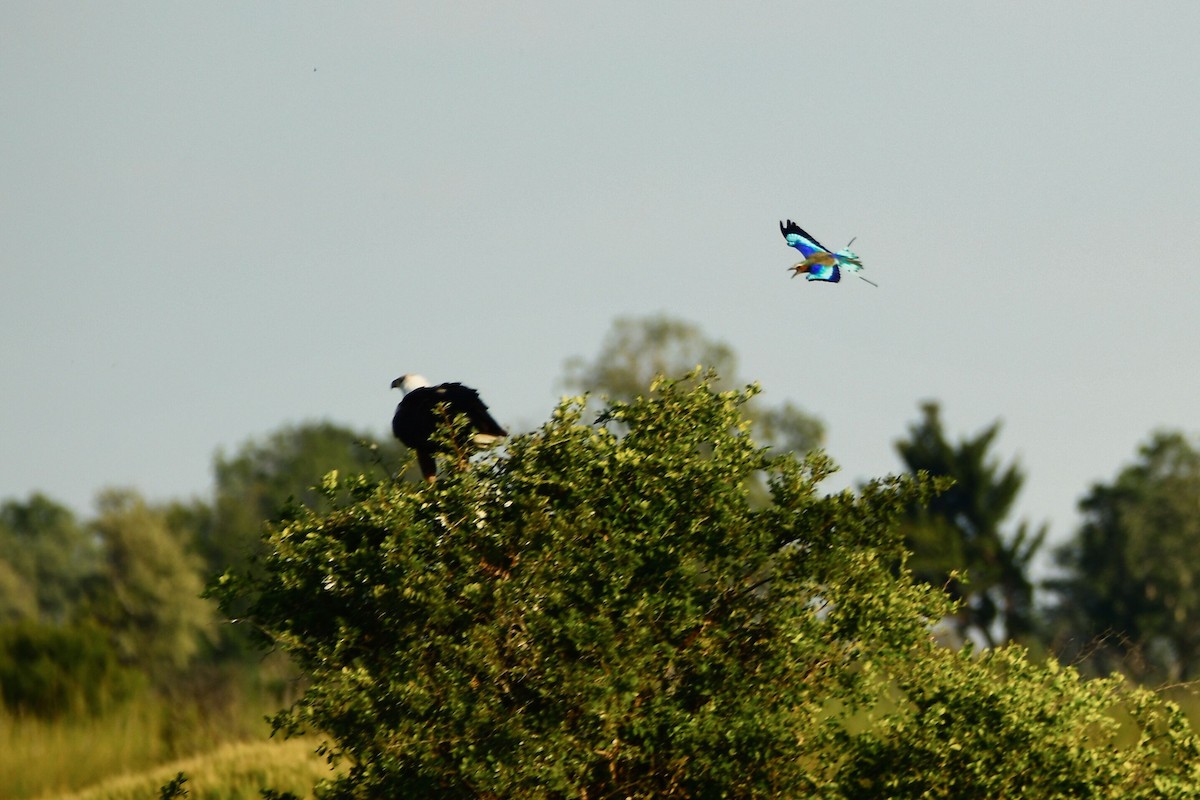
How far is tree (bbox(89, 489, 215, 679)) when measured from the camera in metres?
88.7

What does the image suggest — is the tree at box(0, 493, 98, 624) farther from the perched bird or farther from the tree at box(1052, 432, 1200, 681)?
the perched bird

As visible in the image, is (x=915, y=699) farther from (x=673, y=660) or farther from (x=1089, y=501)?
(x=1089, y=501)

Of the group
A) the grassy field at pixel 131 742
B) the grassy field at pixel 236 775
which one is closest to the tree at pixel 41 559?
the grassy field at pixel 131 742

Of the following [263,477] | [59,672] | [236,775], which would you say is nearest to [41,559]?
[263,477]

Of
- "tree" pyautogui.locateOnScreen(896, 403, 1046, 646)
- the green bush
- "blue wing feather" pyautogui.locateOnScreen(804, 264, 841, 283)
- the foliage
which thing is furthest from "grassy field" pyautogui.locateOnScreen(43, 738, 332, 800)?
"tree" pyautogui.locateOnScreen(896, 403, 1046, 646)

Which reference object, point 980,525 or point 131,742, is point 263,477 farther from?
point 131,742

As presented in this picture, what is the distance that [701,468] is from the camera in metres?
11.5

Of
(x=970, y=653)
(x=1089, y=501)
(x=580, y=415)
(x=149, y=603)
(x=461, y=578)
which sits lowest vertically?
(x=970, y=653)

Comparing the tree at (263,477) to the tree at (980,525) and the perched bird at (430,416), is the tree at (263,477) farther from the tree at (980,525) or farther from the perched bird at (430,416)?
the perched bird at (430,416)

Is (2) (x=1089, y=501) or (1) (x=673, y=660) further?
(2) (x=1089, y=501)

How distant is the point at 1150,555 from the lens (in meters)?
75.0

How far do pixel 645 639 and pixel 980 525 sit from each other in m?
59.4

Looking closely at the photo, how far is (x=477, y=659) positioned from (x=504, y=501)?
139 cm

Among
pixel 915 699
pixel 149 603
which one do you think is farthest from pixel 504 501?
pixel 149 603
